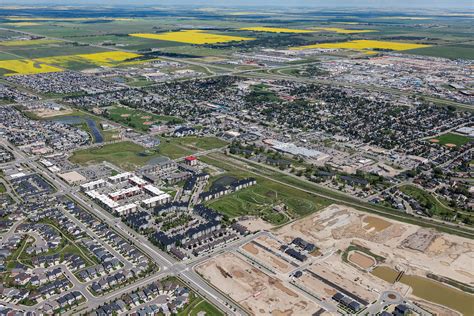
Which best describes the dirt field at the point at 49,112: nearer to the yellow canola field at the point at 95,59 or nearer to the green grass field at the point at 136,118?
the green grass field at the point at 136,118

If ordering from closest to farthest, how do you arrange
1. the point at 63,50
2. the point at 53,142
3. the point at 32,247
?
1. the point at 32,247
2. the point at 53,142
3. the point at 63,50

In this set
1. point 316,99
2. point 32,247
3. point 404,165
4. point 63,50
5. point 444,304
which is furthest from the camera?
point 63,50

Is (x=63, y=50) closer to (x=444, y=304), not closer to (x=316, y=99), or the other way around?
(x=316, y=99)

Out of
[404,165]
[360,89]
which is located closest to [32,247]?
[404,165]

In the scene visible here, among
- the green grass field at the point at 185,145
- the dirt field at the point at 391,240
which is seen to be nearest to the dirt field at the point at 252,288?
the dirt field at the point at 391,240

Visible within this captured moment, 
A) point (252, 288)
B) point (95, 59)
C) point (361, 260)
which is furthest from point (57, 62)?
point (361, 260)

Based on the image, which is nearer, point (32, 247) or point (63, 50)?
point (32, 247)
